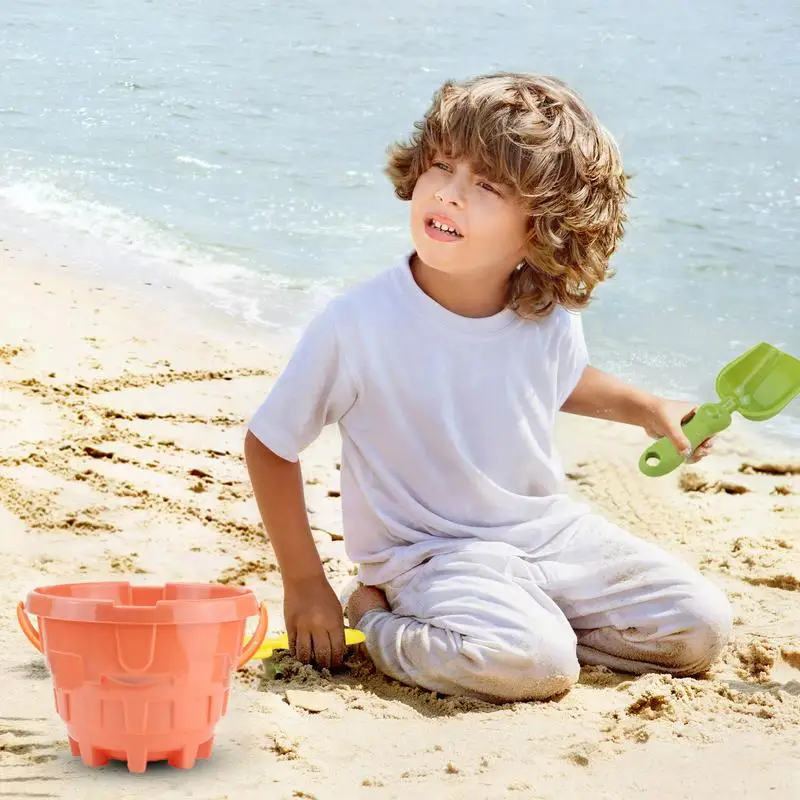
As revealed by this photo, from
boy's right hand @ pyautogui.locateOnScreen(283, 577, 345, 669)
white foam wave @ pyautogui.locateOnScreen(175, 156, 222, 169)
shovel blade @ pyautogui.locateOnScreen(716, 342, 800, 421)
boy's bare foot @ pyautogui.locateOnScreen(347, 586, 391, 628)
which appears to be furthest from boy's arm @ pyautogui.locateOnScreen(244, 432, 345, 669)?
white foam wave @ pyautogui.locateOnScreen(175, 156, 222, 169)

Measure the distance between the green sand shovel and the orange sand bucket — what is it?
945 mm

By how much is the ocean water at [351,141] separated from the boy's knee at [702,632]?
70.4 inches

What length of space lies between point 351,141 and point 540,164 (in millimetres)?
5545

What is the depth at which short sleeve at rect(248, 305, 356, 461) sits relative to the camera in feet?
6.98

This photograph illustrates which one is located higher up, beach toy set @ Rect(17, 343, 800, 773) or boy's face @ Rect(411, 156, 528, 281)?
boy's face @ Rect(411, 156, 528, 281)

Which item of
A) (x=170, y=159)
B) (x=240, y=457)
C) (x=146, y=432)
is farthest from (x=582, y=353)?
(x=170, y=159)

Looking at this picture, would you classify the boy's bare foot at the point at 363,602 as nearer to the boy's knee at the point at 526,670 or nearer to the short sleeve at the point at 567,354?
the boy's knee at the point at 526,670

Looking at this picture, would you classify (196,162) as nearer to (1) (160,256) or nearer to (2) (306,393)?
(1) (160,256)

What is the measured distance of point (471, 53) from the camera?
1027 centimetres

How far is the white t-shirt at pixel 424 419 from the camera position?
2.18 metres

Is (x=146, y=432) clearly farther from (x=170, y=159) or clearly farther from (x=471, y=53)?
(x=471, y=53)

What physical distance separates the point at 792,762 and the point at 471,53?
361 inches

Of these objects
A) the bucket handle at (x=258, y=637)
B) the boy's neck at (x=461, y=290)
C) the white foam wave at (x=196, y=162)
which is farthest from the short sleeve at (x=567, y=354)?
the white foam wave at (x=196, y=162)

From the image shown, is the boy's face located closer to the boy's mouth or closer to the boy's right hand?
the boy's mouth
